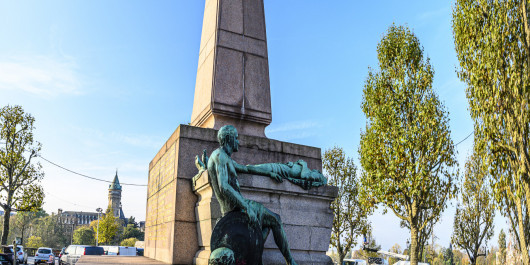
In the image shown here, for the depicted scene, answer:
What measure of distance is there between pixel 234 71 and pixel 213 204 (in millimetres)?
3336

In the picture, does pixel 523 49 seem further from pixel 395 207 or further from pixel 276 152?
pixel 276 152

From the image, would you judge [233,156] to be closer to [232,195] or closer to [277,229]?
[277,229]

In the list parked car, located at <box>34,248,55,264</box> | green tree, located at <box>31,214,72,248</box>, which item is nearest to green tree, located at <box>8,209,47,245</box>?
green tree, located at <box>31,214,72,248</box>

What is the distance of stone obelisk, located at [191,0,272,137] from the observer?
26.0ft

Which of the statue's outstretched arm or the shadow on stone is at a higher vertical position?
the statue's outstretched arm

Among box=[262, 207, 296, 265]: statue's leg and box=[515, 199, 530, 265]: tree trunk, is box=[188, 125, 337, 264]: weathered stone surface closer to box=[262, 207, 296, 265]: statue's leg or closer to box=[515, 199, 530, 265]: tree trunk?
box=[262, 207, 296, 265]: statue's leg

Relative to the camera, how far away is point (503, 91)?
1205 cm

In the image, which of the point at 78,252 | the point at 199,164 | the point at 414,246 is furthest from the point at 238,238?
the point at 78,252

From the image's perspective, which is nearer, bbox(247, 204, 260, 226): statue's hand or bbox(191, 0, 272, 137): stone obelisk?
bbox(247, 204, 260, 226): statue's hand

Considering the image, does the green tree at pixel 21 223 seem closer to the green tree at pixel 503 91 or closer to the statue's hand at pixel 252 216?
the green tree at pixel 503 91

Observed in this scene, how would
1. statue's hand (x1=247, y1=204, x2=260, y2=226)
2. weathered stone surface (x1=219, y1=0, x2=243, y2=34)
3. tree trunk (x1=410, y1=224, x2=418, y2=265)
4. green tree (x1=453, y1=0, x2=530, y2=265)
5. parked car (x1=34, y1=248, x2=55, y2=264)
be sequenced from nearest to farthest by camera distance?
statue's hand (x1=247, y1=204, x2=260, y2=226) < weathered stone surface (x1=219, y1=0, x2=243, y2=34) < green tree (x1=453, y1=0, x2=530, y2=265) < tree trunk (x1=410, y1=224, x2=418, y2=265) < parked car (x1=34, y1=248, x2=55, y2=264)

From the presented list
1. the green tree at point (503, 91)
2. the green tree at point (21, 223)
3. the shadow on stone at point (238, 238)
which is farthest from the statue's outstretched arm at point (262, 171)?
the green tree at point (21, 223)

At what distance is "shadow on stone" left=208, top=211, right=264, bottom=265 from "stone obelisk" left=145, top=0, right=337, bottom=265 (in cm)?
118

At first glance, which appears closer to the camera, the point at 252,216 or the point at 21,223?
the point at 252,216
